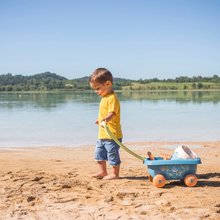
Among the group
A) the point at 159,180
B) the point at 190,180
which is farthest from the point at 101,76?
the point at 190,180

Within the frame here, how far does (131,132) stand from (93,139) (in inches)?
81.0

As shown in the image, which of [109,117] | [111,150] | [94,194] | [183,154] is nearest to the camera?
[94,194]

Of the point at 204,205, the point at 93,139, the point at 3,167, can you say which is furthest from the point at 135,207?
the point at 93,139

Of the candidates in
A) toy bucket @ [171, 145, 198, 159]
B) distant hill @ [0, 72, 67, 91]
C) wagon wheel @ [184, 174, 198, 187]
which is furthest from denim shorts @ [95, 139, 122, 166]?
distant hill @ [0, 72, 67, 91]

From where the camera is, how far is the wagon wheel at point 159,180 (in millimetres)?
5262

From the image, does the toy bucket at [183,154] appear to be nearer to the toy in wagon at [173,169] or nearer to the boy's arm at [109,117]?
the toy in wagon at [173,169]

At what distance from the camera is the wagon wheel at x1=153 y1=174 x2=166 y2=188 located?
17.3ft

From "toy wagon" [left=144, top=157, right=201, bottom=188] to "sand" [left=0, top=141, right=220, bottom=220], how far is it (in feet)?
0.41

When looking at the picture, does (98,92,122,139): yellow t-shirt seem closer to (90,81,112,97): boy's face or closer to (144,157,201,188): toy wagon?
(90,81,112,97): boy's face

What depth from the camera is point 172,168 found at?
5414 millimetres

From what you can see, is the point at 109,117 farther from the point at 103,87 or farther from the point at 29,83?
the point at 29,83

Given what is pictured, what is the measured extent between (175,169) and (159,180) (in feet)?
1.01

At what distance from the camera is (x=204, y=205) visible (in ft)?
14.6

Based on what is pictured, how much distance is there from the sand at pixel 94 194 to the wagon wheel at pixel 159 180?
0.07 metres
